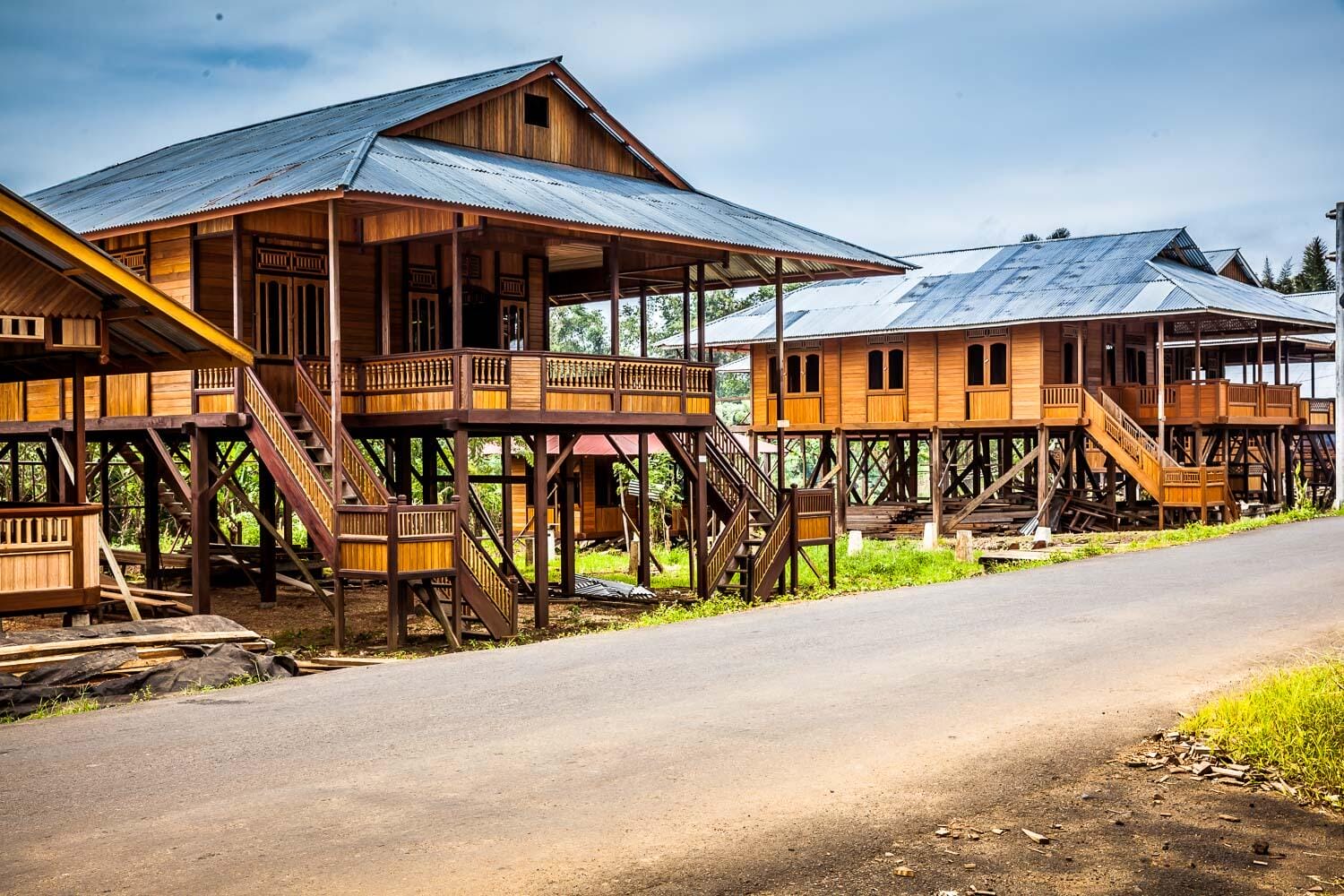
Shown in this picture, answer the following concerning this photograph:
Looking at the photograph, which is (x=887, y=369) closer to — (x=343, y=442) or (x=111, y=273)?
(x=343, y=442)

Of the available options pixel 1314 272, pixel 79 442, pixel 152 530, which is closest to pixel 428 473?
pixel 152 530

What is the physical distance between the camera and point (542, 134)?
89.6 ft

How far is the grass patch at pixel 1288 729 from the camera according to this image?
31.7ft

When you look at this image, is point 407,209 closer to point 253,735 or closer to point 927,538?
point 253,735

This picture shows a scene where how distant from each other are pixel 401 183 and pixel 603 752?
11613 mm

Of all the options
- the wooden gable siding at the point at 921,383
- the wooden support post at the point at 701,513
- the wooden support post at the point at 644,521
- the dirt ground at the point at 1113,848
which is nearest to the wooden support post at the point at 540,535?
the wooden support post at the point at 701,513

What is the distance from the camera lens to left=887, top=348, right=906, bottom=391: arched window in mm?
41969

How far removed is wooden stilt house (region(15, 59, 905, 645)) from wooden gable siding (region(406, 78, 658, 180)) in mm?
43

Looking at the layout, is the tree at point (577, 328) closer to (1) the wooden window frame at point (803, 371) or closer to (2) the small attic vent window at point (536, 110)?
(1) the wooden window frame at point (803, 371)

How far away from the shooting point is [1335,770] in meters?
9.59

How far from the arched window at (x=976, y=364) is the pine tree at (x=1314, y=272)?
6319 centimetres

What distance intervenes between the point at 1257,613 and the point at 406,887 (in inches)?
518

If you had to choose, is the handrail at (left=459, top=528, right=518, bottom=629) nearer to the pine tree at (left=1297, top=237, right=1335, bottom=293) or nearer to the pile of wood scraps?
the pile of wood scraps

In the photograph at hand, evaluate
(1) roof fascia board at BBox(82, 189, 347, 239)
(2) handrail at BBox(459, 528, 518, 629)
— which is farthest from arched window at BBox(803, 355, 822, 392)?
(2) handrail at BBox(459, 528, 518, 629)
